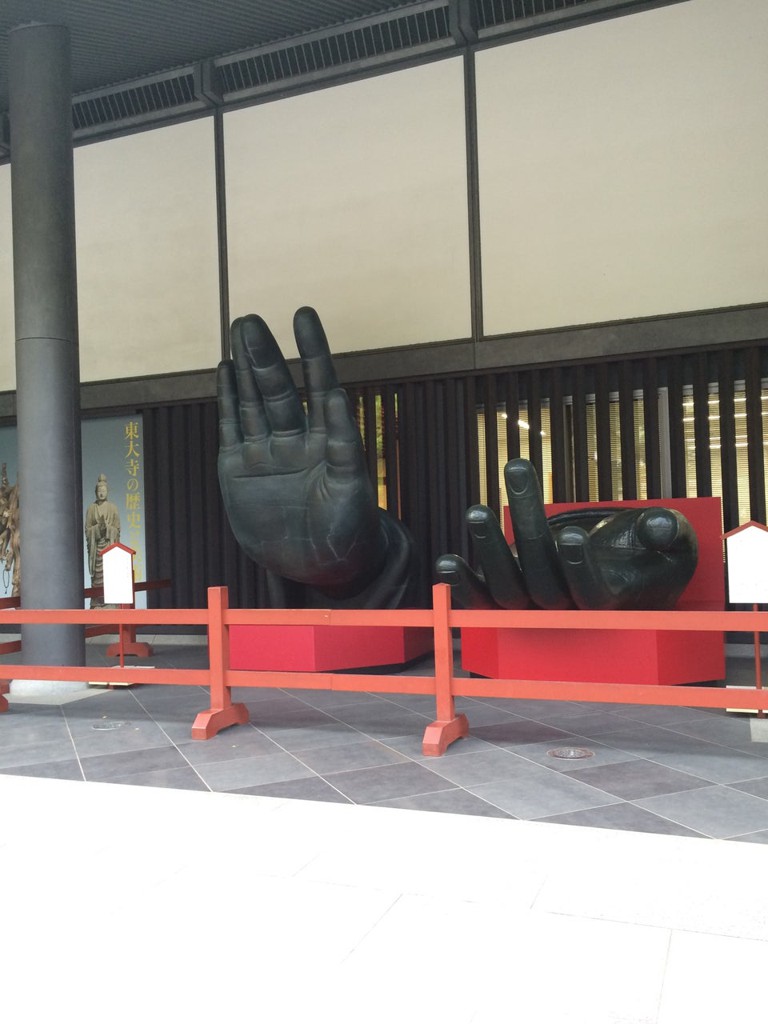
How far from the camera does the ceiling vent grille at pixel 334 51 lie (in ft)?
28.5

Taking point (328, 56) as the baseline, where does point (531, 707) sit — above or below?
below

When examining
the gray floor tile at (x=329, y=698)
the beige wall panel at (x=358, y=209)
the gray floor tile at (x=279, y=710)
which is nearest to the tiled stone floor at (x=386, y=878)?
the gray floor tile at (x=279, y=710)

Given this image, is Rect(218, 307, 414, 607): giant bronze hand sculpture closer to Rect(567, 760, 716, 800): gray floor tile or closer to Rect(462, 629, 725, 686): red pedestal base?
Rect(462, 629, 725, 686): red pedestal base

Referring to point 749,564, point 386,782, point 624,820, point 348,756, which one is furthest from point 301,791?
point 749,564

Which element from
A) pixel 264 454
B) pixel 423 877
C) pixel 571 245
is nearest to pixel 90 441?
pixel 264 454

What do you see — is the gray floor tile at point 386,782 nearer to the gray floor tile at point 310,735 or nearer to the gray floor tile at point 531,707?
the gray floor tile at point 310,735

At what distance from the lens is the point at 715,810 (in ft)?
11.8

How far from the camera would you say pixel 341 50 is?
9.03m

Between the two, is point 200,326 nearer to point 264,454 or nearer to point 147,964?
point 264,454

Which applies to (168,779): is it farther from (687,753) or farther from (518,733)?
(687,753)

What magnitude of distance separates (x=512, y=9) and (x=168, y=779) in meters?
7.85

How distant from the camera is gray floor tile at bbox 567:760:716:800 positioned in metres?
3.88

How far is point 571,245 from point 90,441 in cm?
597

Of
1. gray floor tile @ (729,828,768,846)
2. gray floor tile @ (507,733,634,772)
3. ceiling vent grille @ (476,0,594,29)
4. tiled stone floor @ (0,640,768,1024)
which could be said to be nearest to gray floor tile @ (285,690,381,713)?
tiled stone floor @ (0,640,768,1024)
